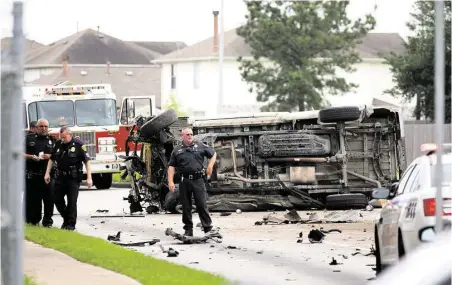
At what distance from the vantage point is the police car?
11109 mm

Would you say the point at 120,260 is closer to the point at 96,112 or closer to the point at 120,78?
the point at 96,112

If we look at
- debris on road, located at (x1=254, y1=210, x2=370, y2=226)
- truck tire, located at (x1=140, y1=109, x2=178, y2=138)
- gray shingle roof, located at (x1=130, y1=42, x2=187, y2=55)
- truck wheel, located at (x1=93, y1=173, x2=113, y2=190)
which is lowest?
truck wheel, located at (x1=93, y1=173, x2=113, y2=190)

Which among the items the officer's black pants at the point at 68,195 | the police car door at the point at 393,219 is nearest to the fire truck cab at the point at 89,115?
the officer's black pants at the point at 68,195

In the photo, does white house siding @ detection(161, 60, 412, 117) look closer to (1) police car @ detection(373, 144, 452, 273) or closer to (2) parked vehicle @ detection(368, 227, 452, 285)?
(1) police car @ detection(373, 144, 452, 273)

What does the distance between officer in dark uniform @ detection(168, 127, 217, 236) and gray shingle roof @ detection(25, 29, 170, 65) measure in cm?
8531

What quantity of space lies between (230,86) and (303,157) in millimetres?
55274

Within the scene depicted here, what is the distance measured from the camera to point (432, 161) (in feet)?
39.3

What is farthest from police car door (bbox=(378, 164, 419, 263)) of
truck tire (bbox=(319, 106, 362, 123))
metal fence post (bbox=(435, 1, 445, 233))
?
truck tire (bbox=(319, 106, 362, 123))

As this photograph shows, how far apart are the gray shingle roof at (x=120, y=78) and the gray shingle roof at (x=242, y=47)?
1177 cm

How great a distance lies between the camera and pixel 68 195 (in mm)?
20969

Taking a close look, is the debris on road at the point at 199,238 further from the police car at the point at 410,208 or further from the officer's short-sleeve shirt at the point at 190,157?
the police car at the point at 410,208

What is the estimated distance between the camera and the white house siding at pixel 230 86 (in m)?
80.6

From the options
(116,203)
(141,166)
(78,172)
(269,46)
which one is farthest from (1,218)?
(269,46)

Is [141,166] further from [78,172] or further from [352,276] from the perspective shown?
[352,276]
